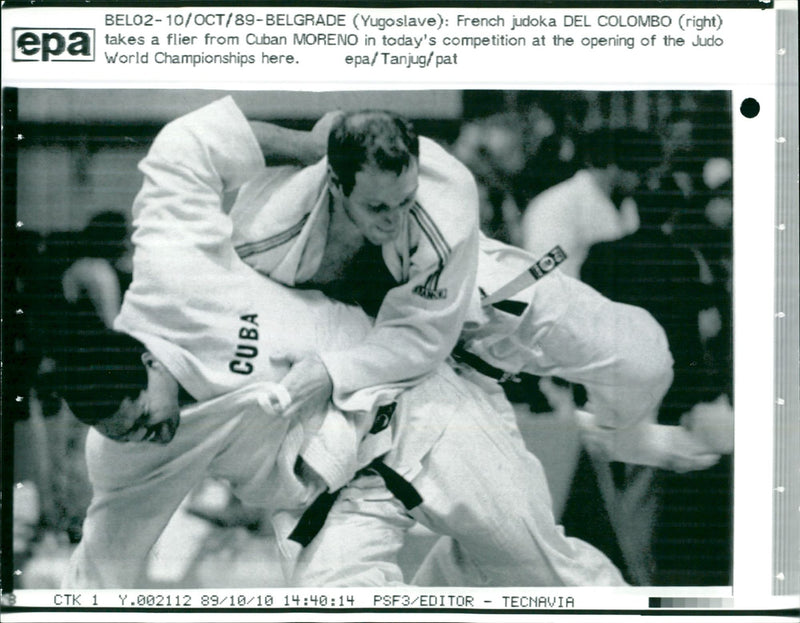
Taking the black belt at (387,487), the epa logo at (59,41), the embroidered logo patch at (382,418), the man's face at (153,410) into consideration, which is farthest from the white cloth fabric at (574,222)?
the epa logo at (59,41)

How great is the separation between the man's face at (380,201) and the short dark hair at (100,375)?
0.62 meters

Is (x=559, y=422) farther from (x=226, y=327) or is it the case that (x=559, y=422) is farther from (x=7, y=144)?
(x=7, y=144)

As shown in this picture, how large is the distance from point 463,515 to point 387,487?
200 mm

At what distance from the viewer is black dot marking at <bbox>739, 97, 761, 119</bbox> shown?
2.89 m

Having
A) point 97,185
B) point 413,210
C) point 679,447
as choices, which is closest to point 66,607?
point 97,185

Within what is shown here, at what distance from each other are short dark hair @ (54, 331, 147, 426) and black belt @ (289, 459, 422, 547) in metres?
0.51

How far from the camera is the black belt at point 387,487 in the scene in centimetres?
286

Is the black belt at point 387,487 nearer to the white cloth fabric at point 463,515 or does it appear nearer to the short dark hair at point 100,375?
the white cloth fabric at point 463,515

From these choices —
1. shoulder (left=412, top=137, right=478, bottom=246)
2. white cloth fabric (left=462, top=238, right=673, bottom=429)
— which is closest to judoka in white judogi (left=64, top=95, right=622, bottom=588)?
white cloth fabric (left=462, top=238, right=673, bottom=429)

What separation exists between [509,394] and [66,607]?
1222mm

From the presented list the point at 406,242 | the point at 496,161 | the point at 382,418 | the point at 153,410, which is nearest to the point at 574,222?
the point at 496,161

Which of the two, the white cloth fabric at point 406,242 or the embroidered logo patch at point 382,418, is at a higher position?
the white cloth fabric at point 406,242

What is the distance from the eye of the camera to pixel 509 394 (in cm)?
291

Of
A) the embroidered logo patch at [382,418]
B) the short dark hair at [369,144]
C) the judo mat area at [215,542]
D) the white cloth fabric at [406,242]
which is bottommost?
the judo mat area at [215,542]
